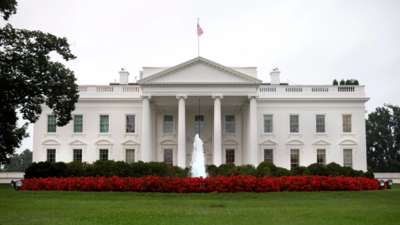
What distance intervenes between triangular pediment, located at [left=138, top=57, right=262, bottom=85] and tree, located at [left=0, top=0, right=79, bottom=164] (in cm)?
903

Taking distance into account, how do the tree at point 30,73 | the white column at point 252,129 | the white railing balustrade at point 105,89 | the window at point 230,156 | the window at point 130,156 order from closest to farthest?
1. the tree at point 30,73
2. the white column at point 252,129
3. the window at point 130,156
4. the white railing balustrade at point 105,89
5. the window at point 230,156

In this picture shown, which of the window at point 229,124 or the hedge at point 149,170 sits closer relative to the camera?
the hedge at point 149,170

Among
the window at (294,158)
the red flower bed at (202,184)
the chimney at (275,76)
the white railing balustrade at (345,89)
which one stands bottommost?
the red flower bed at (202,184)

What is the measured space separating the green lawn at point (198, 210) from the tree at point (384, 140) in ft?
126

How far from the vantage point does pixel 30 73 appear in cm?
2295

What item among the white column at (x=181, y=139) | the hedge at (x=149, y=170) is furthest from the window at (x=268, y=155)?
the hedge at (x=149, y=170)

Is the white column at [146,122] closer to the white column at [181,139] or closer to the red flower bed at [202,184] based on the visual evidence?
the white column at [181,139]

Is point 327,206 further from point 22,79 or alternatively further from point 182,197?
point 22,79

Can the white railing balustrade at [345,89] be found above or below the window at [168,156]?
above

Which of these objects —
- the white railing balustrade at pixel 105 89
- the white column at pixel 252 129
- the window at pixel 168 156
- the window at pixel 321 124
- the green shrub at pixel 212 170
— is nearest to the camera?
the green shrub at pixel 212 170

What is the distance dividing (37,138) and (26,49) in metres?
16.9

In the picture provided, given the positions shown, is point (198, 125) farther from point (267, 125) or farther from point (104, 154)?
point (104, 154)

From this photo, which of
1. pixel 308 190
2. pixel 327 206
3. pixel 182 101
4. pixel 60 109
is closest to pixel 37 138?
pixel 60 109

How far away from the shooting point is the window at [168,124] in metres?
39.1
